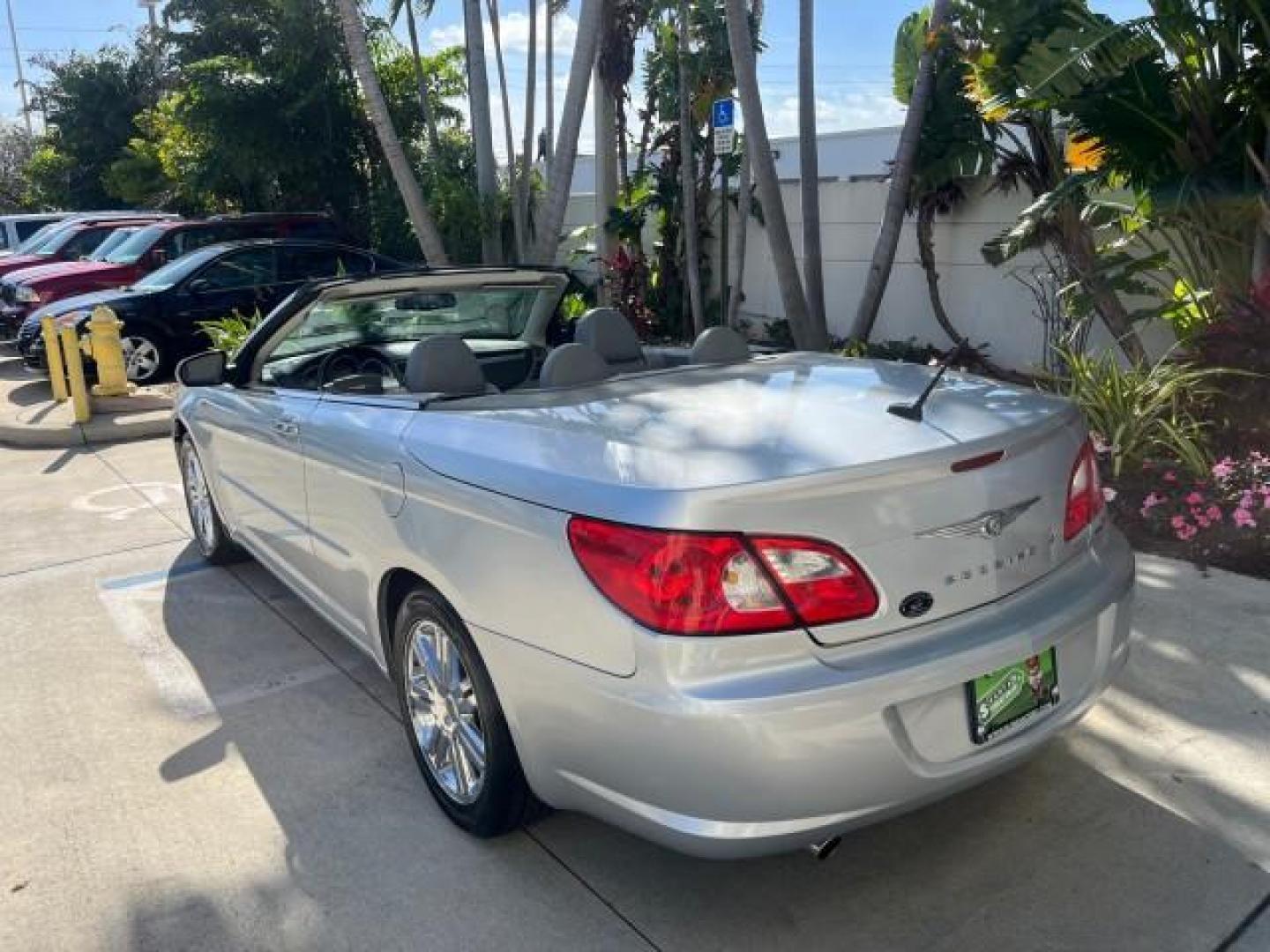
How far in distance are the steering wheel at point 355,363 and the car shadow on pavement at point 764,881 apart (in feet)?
5.78

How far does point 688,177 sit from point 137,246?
23.7ft

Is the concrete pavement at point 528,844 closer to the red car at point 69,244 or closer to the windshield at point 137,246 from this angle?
the windshield at point 137,246

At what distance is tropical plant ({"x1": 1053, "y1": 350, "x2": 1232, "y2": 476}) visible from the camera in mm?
5527

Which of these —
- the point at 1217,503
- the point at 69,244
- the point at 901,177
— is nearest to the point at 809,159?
the point at 901,177

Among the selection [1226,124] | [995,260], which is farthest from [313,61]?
[1226,124]

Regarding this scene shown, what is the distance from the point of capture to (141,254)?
13352 millimetres

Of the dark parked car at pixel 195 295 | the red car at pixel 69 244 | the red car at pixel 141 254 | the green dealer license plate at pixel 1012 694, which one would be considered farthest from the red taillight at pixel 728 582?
the red car at pixel 69 244

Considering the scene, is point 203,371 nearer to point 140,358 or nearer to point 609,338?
point 609,338

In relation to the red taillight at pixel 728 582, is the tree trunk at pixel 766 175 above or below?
above

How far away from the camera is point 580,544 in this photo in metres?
2.40

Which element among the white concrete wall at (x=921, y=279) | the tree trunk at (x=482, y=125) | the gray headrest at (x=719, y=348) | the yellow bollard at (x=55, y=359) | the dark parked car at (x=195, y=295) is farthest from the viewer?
the tree trunk at (x=482, y=125)

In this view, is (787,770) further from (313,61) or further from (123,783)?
(313,61)

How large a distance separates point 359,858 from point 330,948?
367 mm

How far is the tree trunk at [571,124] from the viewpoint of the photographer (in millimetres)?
9531
